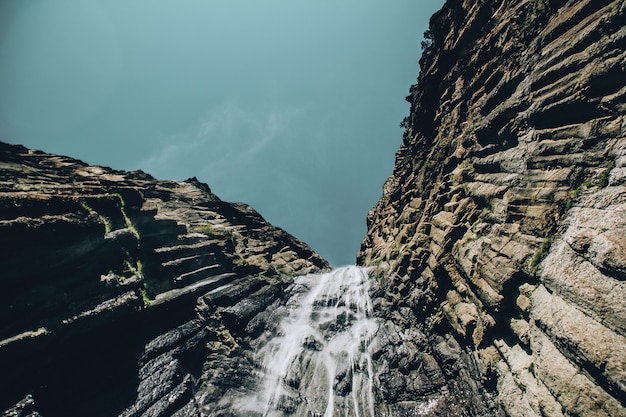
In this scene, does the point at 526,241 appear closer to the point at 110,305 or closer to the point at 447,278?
the point at 447,278

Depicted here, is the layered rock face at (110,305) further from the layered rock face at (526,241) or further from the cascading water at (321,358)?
the layered rock face at (526,241)

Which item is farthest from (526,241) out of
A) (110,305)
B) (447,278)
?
(110,305)

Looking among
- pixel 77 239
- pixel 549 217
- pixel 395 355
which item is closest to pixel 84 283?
pixel 77 239

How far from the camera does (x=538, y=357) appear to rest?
32.7 feet

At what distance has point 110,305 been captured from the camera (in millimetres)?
17781

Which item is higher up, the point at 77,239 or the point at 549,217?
the point at 77,239

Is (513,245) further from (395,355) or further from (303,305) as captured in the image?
(303,305)

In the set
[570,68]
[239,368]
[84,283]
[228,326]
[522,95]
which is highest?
[522,95]

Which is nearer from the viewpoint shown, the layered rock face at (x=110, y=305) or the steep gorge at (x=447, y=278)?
the steep gorge at (x=447, y=278)

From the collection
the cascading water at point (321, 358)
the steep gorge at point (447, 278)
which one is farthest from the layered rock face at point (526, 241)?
the cascading water at point (321, 358)

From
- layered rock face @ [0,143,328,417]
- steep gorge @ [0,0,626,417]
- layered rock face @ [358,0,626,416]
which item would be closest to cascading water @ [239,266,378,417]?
steep gorge @ [0,0,626,417]

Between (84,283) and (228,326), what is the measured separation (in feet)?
34.0

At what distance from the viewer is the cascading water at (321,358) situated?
51.5 ft

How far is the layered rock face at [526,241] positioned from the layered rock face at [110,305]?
12.6 metres
